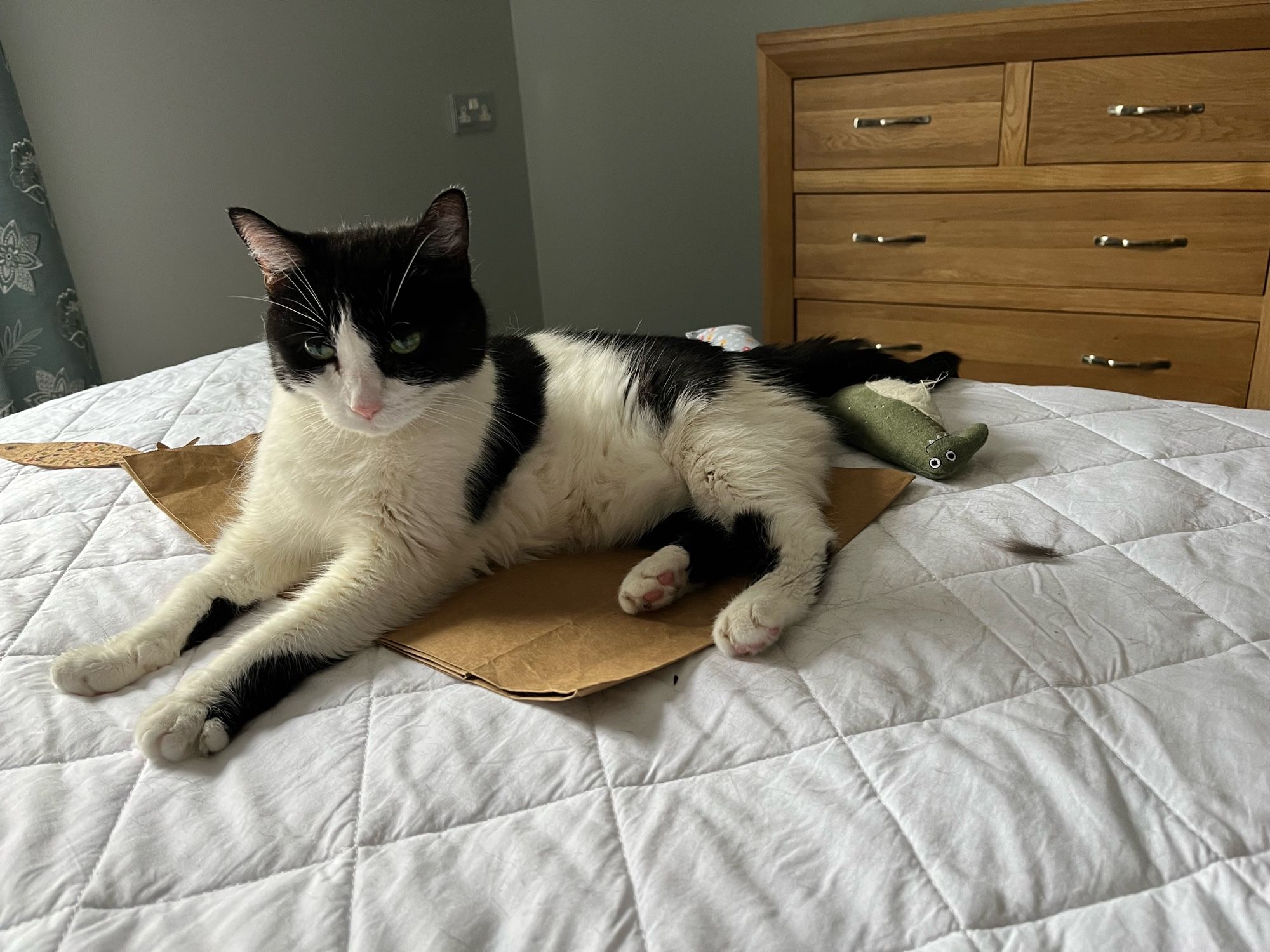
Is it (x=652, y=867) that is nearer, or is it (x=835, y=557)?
(x=652, y=867)

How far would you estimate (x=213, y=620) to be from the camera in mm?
1028

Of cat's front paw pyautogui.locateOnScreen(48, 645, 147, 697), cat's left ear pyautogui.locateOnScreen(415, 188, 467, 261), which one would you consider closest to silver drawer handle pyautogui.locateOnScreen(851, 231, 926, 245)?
cat's left ear pyautogui.locateOnScreen(415, 188, 467, 261)

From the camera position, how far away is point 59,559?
1155mm

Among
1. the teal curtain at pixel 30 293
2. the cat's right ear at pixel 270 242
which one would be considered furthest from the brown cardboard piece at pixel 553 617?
the teal curtain at pixel 30 293

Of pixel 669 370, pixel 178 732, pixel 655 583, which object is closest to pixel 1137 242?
pixel 669 370

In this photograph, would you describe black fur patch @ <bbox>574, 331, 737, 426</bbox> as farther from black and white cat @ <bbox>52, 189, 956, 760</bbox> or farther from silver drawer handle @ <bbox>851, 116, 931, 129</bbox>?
silver drawer handle @ <bbox>851, 116, 931, 129</bbox>

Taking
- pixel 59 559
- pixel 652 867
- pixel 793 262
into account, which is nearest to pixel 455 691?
pixel 652 867

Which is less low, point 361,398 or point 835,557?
point 361,398

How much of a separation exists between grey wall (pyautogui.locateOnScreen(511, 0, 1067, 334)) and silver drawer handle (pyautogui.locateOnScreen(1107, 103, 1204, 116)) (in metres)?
1.06

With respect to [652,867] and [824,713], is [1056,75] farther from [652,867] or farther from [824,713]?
[652,867]

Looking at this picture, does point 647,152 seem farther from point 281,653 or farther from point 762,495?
point 281,653

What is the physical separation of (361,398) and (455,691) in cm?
33

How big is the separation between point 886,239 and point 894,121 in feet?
0.96

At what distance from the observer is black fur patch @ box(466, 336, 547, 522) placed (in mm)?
1140
